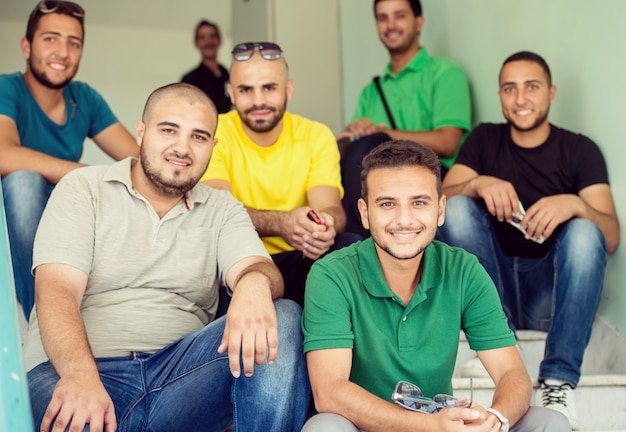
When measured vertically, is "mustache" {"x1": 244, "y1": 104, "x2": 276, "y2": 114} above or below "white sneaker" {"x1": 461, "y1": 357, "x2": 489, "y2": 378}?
above

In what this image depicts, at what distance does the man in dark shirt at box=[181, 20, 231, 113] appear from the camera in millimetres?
5156

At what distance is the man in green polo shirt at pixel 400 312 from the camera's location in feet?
5.72

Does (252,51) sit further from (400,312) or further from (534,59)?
(400,312)

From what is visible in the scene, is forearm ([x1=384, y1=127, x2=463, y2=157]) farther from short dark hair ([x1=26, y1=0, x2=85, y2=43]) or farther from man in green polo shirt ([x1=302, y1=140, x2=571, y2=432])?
man in green polo shirt ([x1=302, y1=140, x2=571, y2=432])

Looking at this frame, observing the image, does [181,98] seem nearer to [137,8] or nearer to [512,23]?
[512,23]

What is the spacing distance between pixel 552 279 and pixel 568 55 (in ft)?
2.60

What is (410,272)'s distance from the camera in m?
1.92

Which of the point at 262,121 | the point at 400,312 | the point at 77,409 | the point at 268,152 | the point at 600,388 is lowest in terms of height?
the point at 600,388

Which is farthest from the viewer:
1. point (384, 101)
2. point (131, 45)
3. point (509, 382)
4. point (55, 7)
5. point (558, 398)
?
point (131, 45)

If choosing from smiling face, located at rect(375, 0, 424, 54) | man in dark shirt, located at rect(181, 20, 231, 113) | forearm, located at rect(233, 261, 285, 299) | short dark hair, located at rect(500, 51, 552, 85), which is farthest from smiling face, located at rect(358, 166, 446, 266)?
man in dark shirt, located at rect(181, 20, 231, 113)

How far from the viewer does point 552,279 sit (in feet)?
8.82

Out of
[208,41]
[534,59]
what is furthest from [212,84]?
[534,59]

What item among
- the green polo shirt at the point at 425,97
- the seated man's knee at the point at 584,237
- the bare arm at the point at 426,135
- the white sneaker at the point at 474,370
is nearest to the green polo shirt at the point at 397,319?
the white sneaker at the point at 474,370

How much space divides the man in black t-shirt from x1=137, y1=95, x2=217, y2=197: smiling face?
0.92 metres
